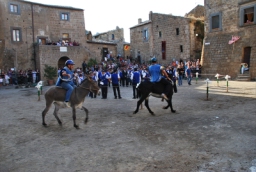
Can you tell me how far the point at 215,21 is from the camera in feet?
89.7

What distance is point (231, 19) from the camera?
2555cm

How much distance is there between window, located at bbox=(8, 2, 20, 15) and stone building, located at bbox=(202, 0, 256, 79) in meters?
24.5

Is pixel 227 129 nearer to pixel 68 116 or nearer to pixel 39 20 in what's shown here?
pixel 68 116

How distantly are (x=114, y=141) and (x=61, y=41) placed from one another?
30.0 m

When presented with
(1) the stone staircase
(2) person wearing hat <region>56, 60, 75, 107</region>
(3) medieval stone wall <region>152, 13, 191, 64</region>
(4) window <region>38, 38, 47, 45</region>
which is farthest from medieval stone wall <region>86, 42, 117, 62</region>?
(2) person wearing hat <region>56, 60, 75, 107</region>

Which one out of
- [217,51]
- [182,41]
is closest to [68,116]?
[217,51]

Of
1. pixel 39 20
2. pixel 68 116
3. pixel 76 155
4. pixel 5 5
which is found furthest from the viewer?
pixel 39 20

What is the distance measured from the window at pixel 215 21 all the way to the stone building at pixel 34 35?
1781 cm

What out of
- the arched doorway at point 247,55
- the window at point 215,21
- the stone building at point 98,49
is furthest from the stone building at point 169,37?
the arched doorway at point 247,55

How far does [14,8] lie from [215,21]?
25879 mm

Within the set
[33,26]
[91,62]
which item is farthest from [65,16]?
[91,62]

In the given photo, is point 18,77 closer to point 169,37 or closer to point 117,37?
point 169,37

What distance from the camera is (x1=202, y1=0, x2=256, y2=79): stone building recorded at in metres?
23.9

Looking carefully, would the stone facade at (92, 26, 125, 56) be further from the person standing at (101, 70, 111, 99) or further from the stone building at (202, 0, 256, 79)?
the person standing at (101, 70, 111, 99)
